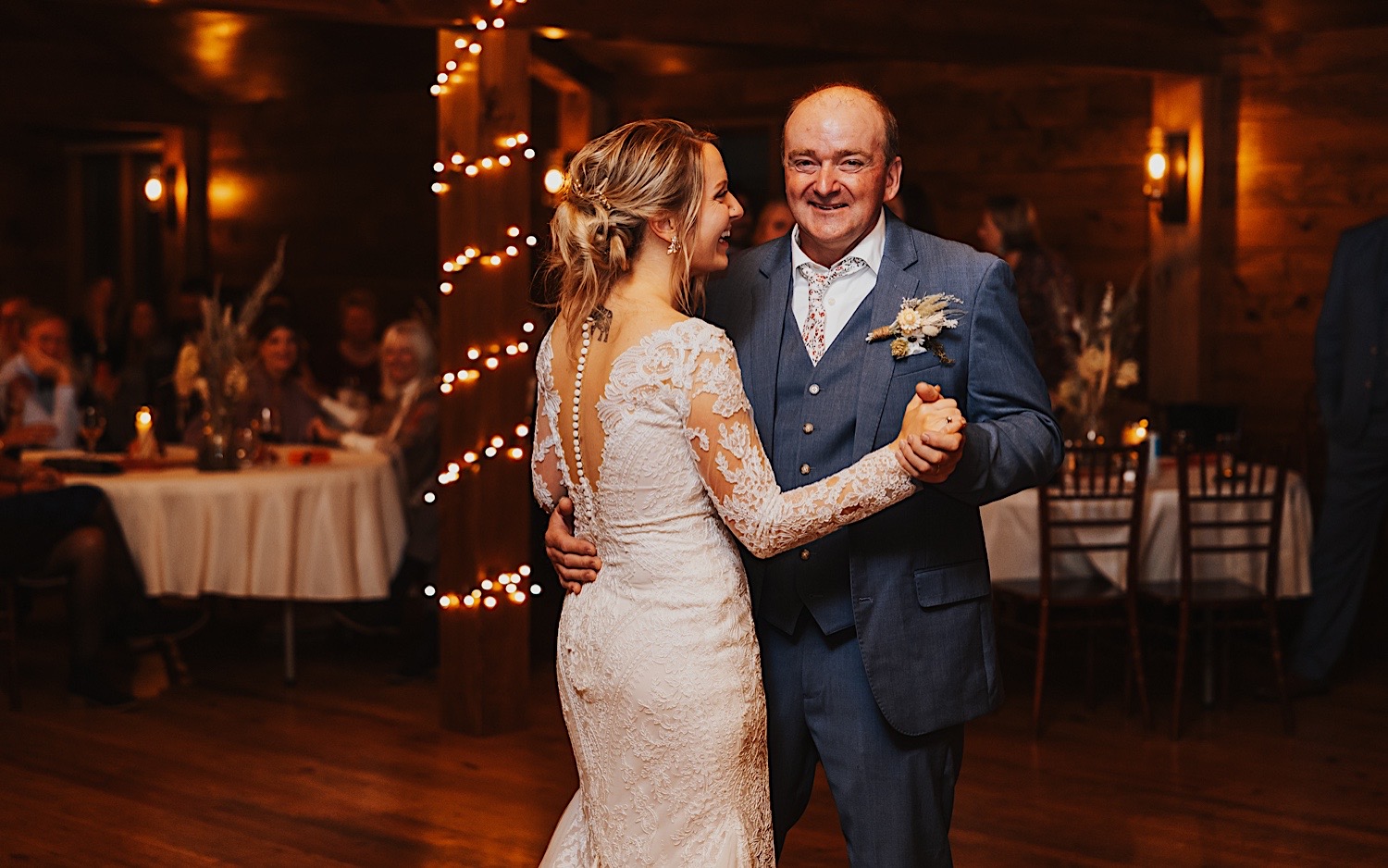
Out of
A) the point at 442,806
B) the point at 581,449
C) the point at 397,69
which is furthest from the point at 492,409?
the point at 397,69

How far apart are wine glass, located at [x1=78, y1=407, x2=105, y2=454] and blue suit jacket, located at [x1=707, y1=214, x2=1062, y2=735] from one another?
444cm

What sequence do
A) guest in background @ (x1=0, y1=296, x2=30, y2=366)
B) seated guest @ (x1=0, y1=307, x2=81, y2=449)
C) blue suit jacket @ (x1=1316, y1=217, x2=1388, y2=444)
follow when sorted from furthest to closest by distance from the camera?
guest in background @ (x1=0, y1=296, x2=30, y2=366) → seated guest @ (x1=0, y1=307, x2=81, y2=449) → blue suit jacket @ (x1=1316, y1=217, x2=1388, y2=444)

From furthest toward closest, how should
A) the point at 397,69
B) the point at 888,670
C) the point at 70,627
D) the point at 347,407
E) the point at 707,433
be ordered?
1. the point at 397,69
2. the point at 347,407
3. the point at 70,627
4. the point at 888,670
5. the point at 707,433

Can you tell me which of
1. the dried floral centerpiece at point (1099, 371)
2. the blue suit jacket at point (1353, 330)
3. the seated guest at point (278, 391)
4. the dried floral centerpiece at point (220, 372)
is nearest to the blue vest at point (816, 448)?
the dried floral centerpiece at point (1099, 371)

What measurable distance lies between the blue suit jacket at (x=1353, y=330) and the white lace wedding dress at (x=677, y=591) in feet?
13.1

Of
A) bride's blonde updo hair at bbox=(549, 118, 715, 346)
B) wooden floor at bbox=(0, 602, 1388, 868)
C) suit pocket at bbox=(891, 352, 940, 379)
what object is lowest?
wooden floor at bbox=(0, 602, 1388, 868)

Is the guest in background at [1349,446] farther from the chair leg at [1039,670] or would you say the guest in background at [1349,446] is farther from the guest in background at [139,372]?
the guest in background at [139,372]

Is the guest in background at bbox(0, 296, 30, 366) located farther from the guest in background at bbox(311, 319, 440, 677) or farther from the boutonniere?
the boutonniere

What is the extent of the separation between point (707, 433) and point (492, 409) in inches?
118

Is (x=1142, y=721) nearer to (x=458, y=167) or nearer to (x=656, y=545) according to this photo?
(x=458, y=167)

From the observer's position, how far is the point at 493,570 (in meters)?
5.31

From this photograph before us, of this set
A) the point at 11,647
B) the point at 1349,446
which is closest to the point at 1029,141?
the point at 1349,446

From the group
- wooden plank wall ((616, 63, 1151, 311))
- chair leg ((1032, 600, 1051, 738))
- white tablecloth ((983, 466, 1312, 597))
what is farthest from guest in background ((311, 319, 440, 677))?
wooden plank wall ((616, 63, 1151, 311))

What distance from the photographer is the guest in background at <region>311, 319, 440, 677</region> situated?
6.22 m
